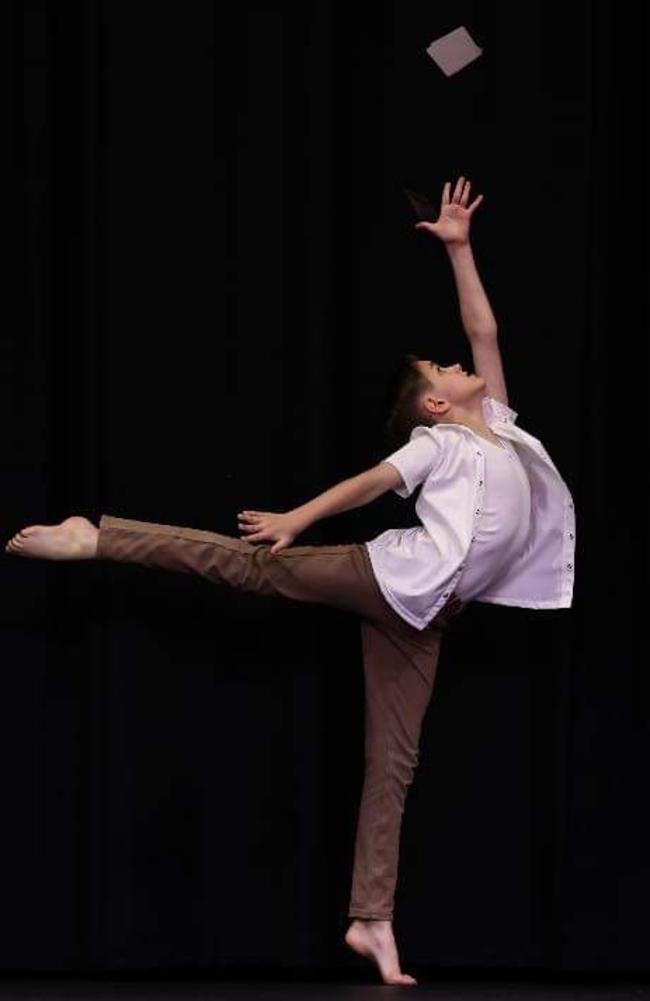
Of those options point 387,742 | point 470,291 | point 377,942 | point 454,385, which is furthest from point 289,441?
point 377,942

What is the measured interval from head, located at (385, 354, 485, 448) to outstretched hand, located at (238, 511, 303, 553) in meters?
0.41

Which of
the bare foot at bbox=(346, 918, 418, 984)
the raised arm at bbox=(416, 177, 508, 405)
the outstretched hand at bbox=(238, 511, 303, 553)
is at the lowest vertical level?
the bare foot at bbox=(346, 918, 418, 984)

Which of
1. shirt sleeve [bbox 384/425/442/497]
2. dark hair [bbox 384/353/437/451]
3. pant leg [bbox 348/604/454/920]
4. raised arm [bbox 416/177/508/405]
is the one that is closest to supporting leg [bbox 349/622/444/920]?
pant leg [bbox 348/604/454/920]

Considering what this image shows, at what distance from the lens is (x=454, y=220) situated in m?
3.77

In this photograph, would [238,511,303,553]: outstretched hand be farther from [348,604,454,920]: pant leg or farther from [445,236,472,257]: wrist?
[445,236,472,257]: wrist

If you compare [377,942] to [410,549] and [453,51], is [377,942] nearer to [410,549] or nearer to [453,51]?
[410,549]

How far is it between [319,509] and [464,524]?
29cm

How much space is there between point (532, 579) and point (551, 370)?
1.64ft

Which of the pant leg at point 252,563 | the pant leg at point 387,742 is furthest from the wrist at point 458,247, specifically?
the pant leg at point 387,742

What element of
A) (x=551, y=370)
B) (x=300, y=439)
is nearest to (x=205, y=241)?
(x=300, y=439)

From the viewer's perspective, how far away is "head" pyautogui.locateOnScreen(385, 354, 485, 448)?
12.2 feet

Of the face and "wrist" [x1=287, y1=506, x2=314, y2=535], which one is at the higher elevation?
the face

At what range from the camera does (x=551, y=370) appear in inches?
155

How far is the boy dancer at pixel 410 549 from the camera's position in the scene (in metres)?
3.58
